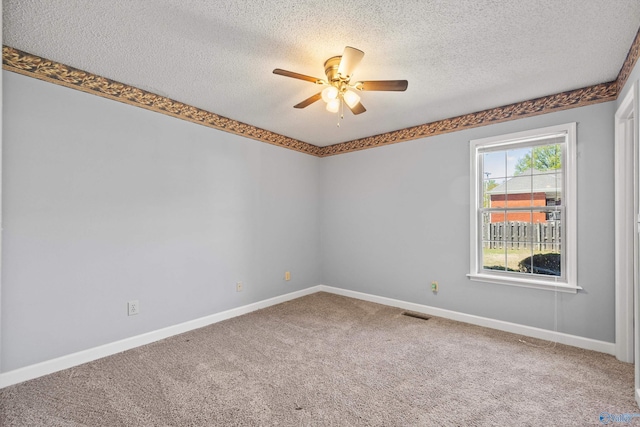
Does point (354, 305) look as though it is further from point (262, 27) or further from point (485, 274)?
point (262, 27)

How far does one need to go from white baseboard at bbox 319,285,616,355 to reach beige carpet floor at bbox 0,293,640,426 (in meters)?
0.10

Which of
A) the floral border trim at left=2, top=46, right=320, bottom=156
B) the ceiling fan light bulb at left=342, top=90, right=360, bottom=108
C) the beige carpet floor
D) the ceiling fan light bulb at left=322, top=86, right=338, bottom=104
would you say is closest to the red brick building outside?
the beige carpet floor

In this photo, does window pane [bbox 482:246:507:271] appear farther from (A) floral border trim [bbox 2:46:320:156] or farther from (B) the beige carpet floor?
(A) floral border trim [bbox 2:46:320:156]

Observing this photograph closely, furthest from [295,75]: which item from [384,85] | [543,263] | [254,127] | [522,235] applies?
[543,263]

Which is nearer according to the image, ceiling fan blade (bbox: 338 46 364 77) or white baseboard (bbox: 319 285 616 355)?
ceiling fan blade (bbox: 338 46 364 77)

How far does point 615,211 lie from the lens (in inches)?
101

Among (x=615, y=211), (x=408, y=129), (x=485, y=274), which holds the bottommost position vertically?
(x=485, y=274)

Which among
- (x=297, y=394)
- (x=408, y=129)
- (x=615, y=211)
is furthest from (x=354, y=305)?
(x=615, y=211)

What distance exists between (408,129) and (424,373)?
2.90 metres

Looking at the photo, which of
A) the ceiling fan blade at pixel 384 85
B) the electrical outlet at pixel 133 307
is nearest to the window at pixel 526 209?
the ceiling fan blade at pixel 384 85

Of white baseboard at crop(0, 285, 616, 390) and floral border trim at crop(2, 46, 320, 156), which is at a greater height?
floral border trim at crop(2, 46, 320, 156)

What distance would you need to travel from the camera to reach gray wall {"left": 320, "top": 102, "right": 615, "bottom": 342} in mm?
2711

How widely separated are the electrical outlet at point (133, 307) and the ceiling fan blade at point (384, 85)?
9.18 feet

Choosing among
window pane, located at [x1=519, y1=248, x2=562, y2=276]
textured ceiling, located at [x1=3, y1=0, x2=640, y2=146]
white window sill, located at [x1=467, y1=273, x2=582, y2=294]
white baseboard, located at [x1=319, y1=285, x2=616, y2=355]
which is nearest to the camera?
textured ceiling, located at [x1=3, y1=0, x2=640, y2=146]
